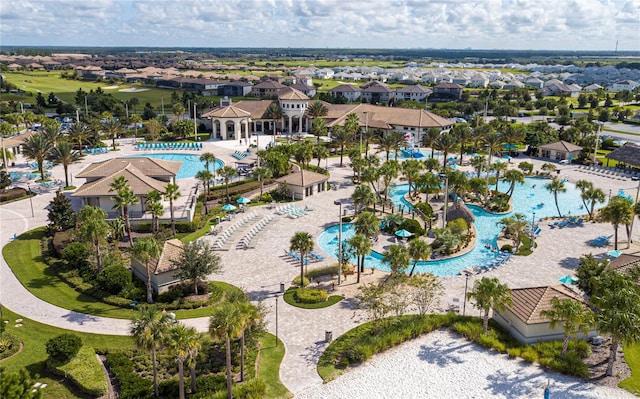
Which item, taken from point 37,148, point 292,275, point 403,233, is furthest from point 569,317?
point 37,148

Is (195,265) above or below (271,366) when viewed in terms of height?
above

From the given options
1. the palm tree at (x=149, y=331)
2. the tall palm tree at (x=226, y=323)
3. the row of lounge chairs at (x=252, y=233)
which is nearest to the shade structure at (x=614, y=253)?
the row of lounge chairs at (x=252, y=233)

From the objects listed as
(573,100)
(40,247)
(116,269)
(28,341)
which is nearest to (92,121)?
(40,247)

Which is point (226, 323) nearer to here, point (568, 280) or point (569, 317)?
point (569, 317)

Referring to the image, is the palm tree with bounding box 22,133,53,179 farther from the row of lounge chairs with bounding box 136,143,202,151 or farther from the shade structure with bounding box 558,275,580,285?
the shade structure with bounding box 558,275,580,285

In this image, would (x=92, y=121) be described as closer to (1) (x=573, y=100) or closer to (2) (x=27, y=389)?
(2) (x=27, y=389)

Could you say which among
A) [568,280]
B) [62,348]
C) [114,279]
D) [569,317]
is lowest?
[568,280]

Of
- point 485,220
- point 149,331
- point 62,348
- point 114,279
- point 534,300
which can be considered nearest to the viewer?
point 149,331

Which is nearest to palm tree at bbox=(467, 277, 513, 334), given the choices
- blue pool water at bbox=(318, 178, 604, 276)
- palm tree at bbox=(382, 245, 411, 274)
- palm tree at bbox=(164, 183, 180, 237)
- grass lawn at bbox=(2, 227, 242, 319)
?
palm tree at bbox=(382, 245, 411, 274)

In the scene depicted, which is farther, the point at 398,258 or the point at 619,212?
the point at 619,212
